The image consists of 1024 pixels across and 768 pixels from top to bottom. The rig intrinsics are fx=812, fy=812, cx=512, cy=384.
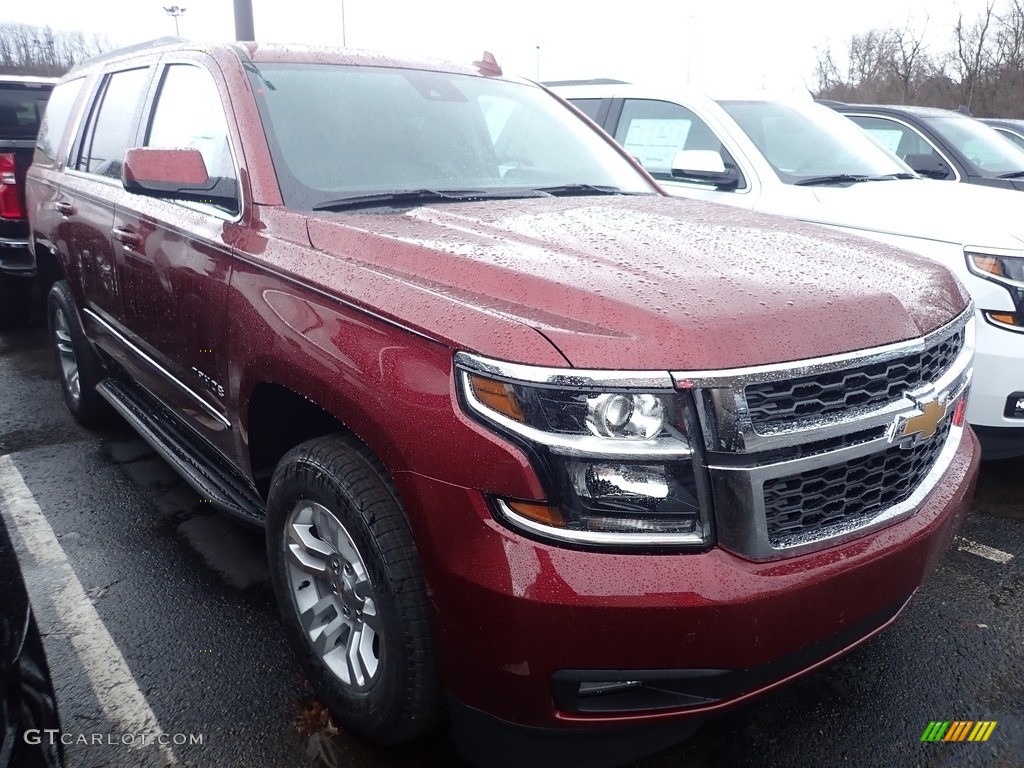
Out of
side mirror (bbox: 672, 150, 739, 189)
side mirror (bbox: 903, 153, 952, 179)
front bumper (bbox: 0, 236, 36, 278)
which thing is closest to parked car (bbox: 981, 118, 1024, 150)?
side mirror (bbox: 903, 153, 952, 179)

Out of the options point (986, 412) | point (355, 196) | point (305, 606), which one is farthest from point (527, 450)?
point (986, 412)

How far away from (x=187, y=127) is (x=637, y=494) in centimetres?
230

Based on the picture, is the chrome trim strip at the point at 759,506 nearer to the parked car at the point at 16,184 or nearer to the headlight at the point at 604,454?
the headlight at the point at 604,454

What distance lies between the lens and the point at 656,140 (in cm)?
557

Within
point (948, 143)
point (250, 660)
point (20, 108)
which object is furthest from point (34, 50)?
point (250, 660)

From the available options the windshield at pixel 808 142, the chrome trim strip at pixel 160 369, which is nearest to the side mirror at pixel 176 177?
the chrome trim strip at pixel 160 369

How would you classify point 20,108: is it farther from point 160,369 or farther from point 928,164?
point 928,164

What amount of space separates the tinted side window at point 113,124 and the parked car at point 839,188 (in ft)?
9.00

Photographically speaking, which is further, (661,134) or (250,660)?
(661,134)

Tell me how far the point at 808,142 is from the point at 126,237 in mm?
4181

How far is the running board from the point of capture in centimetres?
271

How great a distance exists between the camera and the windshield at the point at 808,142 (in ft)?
16.8

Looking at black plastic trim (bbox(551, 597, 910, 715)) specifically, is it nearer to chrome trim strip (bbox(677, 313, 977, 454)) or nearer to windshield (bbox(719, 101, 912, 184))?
chrome trim strip (bbox(677, 313, 977, 454))

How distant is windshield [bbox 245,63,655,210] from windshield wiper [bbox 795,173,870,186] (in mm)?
1870
